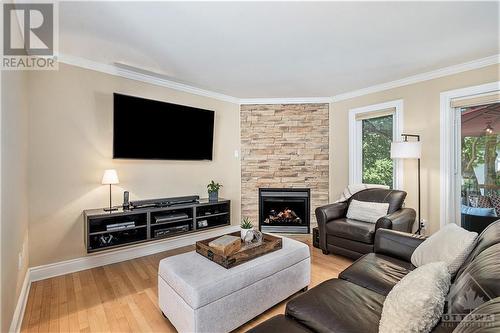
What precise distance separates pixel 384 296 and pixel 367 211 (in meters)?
1.80

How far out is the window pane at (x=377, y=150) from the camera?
377 cm

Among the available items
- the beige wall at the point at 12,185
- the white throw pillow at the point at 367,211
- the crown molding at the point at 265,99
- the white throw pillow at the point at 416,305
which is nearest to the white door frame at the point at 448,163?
the crown molding at the point at 265,99

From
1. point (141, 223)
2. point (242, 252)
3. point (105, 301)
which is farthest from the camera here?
point (141, 223)

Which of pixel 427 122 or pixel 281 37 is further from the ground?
pixel 281 37

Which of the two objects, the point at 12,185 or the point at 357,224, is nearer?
the point at 12,185

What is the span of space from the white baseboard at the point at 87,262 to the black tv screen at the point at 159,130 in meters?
1.19

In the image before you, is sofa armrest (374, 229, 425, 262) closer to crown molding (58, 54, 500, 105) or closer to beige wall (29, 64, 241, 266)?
crown molding (58, 54, 500, 105)

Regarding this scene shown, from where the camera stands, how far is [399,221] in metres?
2.73

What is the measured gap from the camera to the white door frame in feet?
10.1

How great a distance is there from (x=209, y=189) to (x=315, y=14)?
2.65 m

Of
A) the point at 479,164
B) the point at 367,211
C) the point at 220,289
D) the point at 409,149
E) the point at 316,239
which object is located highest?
the point at 409,149

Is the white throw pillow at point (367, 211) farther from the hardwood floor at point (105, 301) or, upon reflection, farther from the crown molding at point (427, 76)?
the crown molding at point (427, 76)

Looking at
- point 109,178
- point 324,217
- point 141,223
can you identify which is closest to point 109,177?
point 109,178

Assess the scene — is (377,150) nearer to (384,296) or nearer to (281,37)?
(281,37)
